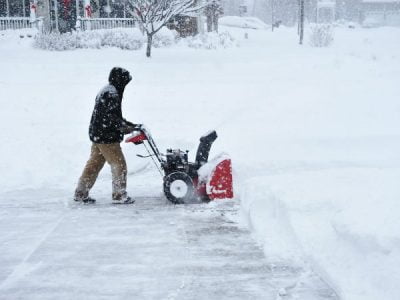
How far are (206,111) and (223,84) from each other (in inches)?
105

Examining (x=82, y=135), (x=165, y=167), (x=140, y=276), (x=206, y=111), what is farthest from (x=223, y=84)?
(x=140, y=276)

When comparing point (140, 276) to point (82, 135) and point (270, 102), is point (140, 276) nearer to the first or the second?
point (82, 135)

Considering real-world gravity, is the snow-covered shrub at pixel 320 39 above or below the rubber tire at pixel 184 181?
above

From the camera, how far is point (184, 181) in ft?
22.4

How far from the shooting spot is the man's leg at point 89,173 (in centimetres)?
705

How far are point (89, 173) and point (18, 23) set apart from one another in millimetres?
21506

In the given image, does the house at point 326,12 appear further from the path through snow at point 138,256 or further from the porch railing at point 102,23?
the path through snow at point 138,256

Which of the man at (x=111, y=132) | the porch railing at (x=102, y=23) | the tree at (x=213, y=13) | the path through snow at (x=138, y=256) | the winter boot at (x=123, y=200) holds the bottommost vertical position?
the path through snow at (x=138, y=256)

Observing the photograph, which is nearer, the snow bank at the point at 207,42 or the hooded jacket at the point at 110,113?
the hooded jacket at the point at 110,113

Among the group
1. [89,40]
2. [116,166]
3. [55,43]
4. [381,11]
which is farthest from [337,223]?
[381,11]

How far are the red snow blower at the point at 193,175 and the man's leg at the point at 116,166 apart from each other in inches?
9.1

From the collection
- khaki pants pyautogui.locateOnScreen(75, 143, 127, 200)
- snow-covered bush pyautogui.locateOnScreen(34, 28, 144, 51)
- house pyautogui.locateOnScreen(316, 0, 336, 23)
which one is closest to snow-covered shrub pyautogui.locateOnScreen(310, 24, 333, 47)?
snow-covered bush pyautogui.locateOnScreen(34, 28, 144, 51)

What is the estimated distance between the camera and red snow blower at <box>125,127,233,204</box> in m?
6.80

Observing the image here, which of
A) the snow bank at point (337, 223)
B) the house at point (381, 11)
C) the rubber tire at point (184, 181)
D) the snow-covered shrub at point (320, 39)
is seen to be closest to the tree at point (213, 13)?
the snow-covered shrub at point (320, 39)
